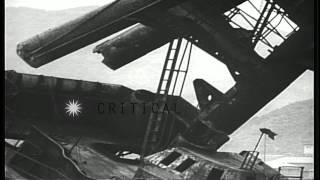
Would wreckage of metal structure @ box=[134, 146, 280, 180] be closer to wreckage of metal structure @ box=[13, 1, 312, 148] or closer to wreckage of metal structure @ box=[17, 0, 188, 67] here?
wreckage of metal structure @ box=[13, 1, 312, 148]

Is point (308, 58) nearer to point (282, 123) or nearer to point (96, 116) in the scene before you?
point (96, 116)

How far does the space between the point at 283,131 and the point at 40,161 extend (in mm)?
47038

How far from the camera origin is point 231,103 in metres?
13.2

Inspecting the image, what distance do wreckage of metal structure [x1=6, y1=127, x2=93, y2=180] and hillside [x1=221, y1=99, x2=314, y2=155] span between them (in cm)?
4154

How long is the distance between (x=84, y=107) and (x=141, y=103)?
1706 millimetres

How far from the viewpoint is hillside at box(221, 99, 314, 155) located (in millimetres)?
51188

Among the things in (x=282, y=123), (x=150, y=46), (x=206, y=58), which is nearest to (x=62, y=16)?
(x=206, y=58)

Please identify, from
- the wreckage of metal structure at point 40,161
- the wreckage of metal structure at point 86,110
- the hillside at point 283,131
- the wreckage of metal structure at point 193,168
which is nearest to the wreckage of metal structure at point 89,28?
the wreckage of metal structure at point 86,110

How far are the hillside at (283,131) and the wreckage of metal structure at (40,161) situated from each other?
4154cm

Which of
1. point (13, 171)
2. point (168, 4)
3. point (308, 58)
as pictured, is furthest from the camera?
point (308, 58)

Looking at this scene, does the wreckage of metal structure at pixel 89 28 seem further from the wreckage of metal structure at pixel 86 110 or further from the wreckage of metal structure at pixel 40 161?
the wreckage of metal structure at pixel 40 161

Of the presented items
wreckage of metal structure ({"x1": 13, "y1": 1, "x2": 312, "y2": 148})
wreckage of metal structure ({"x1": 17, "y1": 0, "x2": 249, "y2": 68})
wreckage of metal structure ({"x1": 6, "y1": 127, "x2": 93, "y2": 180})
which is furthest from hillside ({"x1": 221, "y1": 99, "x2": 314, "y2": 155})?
wreckage of metal structure ({"x1": 6, "y1": 127, "x2": 93, "y2": 180})

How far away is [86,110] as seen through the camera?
13.5 metres

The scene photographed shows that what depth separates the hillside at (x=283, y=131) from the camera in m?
51.2
